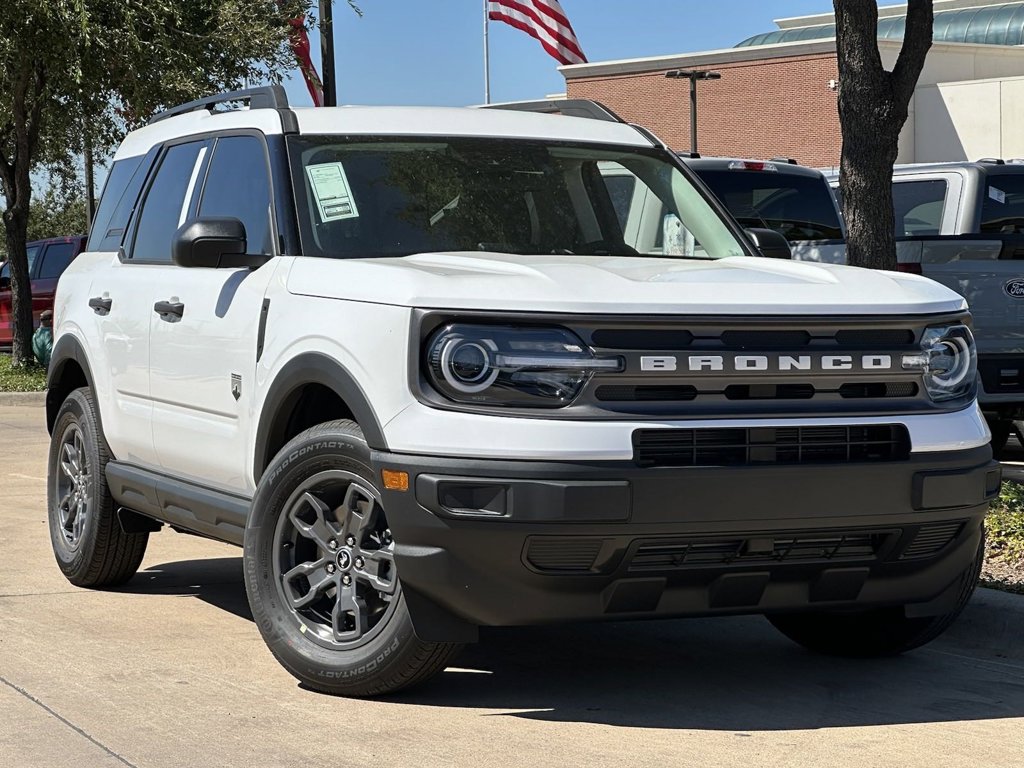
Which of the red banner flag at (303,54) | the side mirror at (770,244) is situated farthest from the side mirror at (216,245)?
the red banner flag at (303,54)

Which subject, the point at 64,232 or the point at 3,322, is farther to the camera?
the point at 64,232

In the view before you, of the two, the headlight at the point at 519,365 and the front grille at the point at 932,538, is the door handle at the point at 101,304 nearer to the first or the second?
the headlight at the point at 519,365

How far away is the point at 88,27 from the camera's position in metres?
20.2

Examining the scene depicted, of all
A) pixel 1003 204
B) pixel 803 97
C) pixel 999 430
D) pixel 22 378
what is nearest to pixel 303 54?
pixel 22 378

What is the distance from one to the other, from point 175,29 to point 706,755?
18.4 meters

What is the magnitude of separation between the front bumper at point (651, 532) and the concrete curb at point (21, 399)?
15538 mm

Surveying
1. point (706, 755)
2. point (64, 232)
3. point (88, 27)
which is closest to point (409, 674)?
point (706, 755)

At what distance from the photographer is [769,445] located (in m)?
4.81

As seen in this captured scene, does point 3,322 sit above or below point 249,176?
below

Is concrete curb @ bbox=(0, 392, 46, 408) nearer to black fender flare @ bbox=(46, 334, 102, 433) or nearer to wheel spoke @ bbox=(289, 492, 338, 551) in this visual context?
black fender flare @ bbox=(46, 334, 102, 433)

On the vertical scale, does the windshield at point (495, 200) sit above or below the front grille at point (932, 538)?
above

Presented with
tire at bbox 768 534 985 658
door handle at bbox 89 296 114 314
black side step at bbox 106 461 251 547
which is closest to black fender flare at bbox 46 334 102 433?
door handle at bbox 89 296 114 314

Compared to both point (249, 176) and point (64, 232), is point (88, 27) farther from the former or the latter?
point (64, 232)

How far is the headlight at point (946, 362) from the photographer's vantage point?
5.07m
